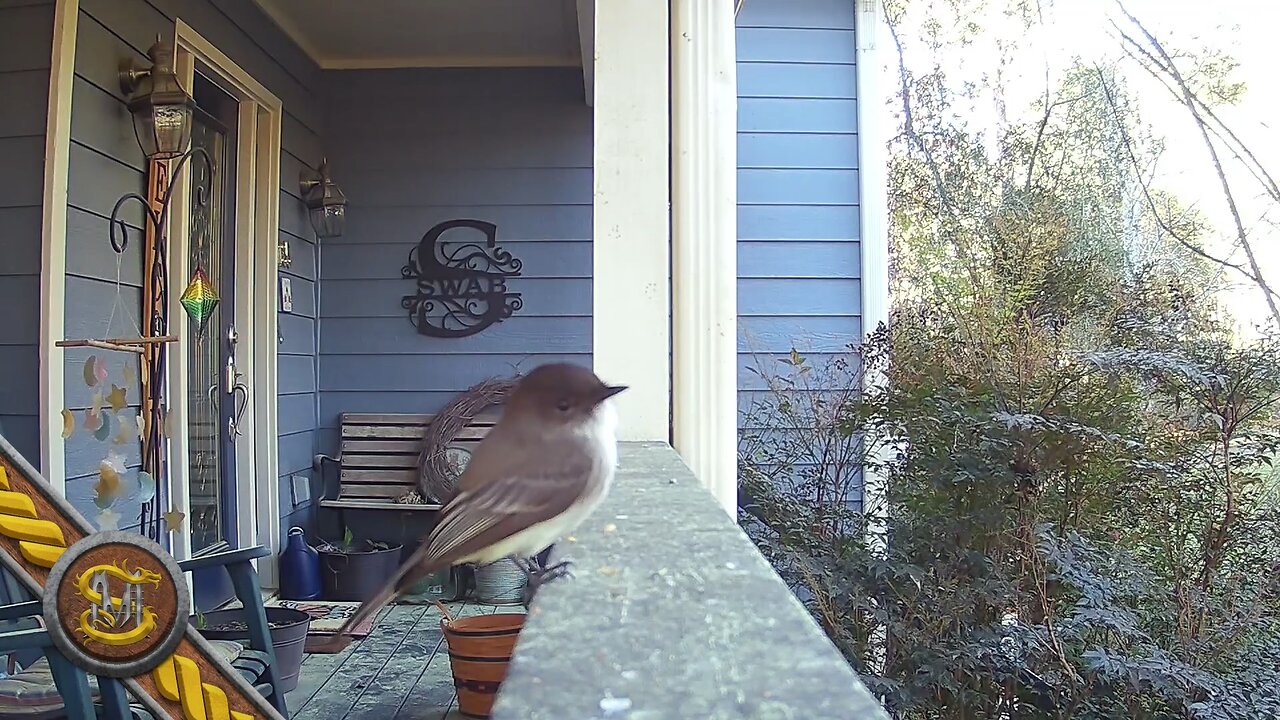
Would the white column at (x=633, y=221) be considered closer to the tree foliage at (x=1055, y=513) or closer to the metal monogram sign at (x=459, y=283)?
the tree foliage at (x=1055, y=513)

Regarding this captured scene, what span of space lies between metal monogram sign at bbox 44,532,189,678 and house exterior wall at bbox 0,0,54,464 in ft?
4.92

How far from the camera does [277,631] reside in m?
2.71

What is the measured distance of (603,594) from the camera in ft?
1.65

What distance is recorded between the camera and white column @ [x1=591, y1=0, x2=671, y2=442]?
1.38 m

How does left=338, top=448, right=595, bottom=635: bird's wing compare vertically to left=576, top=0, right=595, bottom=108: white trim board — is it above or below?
below

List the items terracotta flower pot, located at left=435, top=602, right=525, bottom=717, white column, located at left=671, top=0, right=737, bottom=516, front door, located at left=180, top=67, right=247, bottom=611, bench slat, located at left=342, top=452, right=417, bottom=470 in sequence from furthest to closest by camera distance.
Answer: bench slat, located at left=342, top=452, right=417, bottom=470
front door, located at left=180, top=67, right=247, bottom=611
white column, located at left=671, top=0, right=737, bottom=516
terracotta flower pot, located at left=435, top=602, right=525, bottom=717

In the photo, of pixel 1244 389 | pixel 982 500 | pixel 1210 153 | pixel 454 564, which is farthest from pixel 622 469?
pixel 1210 153

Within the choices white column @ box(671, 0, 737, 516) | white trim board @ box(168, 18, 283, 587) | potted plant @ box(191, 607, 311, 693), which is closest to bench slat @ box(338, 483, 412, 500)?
white trim board @ box(168, 18, 283, 587)

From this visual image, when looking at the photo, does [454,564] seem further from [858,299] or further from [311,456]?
[311,456]

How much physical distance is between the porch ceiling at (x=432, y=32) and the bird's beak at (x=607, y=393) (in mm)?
3508

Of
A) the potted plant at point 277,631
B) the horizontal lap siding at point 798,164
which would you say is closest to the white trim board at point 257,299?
the potted plant at point 277,631

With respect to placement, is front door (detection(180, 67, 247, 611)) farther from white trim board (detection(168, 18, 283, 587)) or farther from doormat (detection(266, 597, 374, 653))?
doormat (detection(266, 597, 374, 653))

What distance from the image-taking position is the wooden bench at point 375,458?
14.7 ft

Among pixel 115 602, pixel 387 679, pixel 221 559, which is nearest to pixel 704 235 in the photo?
pixel 115 602
